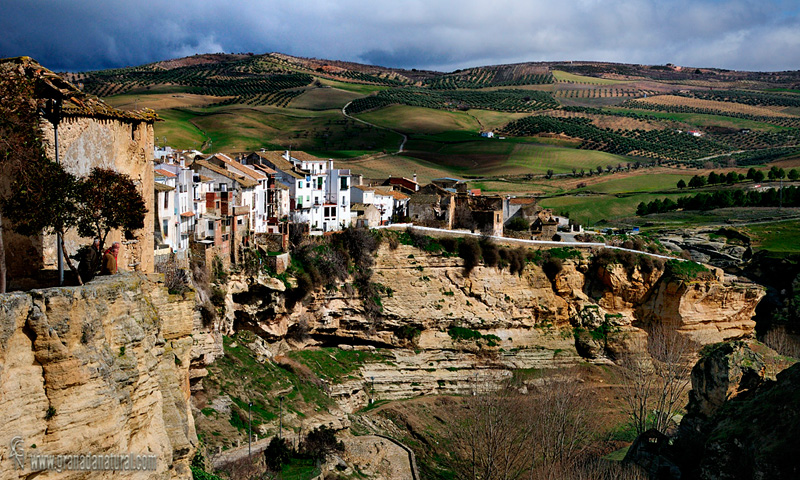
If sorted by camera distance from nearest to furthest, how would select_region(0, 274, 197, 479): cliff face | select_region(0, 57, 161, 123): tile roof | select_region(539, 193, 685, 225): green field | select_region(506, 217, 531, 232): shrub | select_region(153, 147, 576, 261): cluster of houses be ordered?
select_region(0, 274, 197, 479): cliff face, select_region(0, 57, 161, 123): tile roof, select_region(153, 147, 576, 261): cluster of houses, select_region(506, 217, 531, 232): shrub, select_region(539, 193, 685, 225): green field

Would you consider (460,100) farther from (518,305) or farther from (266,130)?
(518,305)

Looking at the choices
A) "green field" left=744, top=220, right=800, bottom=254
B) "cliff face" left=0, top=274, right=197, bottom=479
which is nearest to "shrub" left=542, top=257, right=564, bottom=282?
"green field" left=744, top=220, right=800, bottom=254

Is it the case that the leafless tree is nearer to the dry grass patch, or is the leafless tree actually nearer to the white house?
the white house

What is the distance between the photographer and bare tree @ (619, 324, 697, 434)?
40.6 metres

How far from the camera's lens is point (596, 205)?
87.0 metres

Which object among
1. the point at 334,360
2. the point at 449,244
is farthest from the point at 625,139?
the point at 334,360

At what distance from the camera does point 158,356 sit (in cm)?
1348

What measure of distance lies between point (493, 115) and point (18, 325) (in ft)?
462

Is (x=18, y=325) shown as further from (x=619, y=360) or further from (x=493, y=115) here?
(x=493, y=115)

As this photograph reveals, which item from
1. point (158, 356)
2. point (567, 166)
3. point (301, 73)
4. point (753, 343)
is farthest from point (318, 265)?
point (301, 73)

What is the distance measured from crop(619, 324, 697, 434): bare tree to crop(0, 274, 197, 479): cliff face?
2958cm

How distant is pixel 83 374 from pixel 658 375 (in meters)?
42.8

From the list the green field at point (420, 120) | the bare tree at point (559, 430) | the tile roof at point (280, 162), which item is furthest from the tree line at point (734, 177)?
the bare tree at point (559, 430)

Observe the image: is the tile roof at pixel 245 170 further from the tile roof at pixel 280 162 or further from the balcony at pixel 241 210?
the tile roof at pixel 280 162
